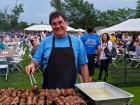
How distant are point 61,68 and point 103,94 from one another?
0.74m

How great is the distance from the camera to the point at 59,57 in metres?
3.81

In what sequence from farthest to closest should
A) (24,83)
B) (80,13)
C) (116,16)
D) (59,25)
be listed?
1. (116,16)
2. (80,13)
3. (24,83)
4. (59,25)

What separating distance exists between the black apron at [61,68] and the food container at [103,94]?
423 millimetres

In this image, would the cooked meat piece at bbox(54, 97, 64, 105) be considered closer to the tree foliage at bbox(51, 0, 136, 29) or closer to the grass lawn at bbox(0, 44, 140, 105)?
the grass lawn at bbox(0, 44, 140, 105)

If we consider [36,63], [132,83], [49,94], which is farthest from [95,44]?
[49,94]

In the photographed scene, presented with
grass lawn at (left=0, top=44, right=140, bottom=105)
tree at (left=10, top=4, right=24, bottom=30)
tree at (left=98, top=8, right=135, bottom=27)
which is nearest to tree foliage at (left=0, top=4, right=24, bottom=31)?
tree at (left=10, top=4, right=24, bottom=30)

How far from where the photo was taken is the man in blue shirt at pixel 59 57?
382cm

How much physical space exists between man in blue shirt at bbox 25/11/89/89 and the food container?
1.45 ft

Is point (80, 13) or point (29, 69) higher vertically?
point (80, 13)

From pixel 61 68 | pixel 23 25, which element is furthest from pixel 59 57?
pixel 23 25

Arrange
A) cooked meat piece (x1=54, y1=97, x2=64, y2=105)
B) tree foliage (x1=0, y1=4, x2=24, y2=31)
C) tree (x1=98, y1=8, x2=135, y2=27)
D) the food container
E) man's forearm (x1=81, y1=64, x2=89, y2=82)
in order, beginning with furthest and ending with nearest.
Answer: tree (x1=98, y1=8, x2=135, y2=27)
tree foliage (x1=0, y1=4, x2=24, y2=31)
man's forearm (x1=81, y1=64, x2=89, y2=82)
cooked meat piece (x1=54, y1=97, x2=64, y2=105)
the food container

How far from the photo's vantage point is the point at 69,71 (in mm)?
3836

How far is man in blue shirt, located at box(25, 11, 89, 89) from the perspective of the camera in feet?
12.5

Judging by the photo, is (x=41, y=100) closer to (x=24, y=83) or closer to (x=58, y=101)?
(x=58, y=101)
